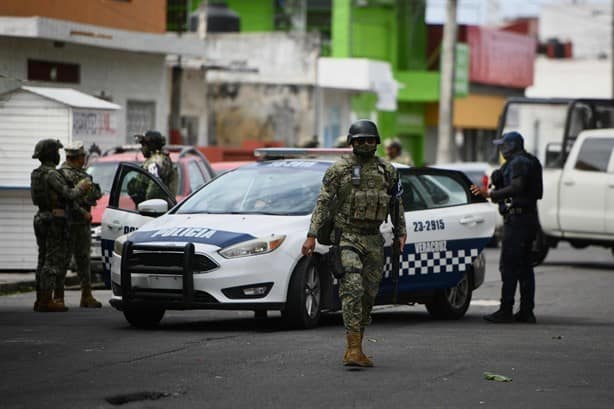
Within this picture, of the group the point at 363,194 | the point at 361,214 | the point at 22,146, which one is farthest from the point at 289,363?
the point at 22,146

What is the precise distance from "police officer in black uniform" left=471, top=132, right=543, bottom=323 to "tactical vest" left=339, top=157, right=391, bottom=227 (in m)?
3.80

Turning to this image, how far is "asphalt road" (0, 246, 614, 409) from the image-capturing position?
927 centimetres

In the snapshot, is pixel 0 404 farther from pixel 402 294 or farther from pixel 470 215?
pixel 470 215

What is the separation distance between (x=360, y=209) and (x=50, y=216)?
17.4ft

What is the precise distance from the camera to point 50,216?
15250mm

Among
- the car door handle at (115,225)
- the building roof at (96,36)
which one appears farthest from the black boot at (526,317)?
the building roof at (96,36)

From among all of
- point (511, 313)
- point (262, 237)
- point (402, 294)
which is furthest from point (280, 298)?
point (511, 313)

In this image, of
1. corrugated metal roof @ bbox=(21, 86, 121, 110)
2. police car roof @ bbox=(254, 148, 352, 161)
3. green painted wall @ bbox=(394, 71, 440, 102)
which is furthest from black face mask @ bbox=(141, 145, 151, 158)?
green painted wall @ bbox=(394, 71, 440, 102)

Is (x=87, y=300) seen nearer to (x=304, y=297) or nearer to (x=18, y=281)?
(x=18, y=281)

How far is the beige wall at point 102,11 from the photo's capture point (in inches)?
994

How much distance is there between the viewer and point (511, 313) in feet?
48.4

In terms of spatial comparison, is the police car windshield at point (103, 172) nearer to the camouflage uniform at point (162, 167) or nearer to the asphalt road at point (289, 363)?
the camouflage uniform at point (162, 167)

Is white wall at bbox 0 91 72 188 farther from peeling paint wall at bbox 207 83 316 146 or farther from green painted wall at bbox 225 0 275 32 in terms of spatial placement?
green painted wall at bbox 225 0 275 32

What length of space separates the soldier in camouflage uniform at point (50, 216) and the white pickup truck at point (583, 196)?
379 inches
